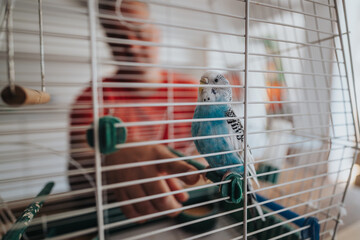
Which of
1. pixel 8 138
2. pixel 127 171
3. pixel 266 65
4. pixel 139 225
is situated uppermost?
pixel 266 65

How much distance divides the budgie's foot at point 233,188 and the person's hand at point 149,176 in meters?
0.13

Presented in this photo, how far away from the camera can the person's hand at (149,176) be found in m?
0.54

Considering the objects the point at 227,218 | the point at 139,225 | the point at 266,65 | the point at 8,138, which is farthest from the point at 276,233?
the point at 8,138

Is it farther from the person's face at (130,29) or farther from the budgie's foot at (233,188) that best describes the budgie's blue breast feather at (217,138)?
the person's face at (130,29)

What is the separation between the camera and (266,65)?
1.00 metres

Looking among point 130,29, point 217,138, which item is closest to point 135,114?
point 130,29

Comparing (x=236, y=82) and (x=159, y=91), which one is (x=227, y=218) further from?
(x=159, y=91)

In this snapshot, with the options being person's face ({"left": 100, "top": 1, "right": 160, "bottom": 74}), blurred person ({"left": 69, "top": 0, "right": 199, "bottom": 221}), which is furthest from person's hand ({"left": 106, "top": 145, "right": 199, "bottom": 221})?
person's face ({"left": 100, "top": 1, "right": 160, "bottom": 74})

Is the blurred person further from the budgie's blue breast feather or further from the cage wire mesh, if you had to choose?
the budgie's blue breast feather

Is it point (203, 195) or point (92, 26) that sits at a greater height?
point (92, 26)

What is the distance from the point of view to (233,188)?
1.06ft

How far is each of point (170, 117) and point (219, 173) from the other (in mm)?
669

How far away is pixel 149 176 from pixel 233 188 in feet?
1.20

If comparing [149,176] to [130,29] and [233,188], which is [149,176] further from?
[130,29]
